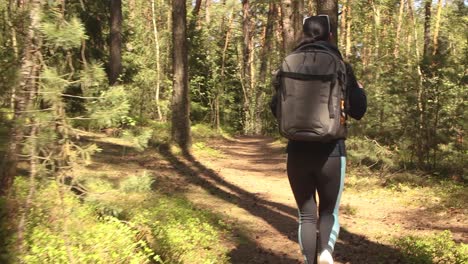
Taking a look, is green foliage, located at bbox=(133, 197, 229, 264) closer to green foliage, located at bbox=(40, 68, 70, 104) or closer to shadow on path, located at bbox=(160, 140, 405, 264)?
shadow on path, located at bbox=(160, 140, 405, 264)

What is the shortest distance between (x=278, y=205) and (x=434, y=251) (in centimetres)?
355

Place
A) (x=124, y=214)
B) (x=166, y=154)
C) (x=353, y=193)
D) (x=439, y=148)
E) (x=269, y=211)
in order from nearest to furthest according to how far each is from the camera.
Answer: (x=124, y=214) → (x=269, y=211) → (x=353, y=193) → (x=439, y=148) → (x=166, y=154)

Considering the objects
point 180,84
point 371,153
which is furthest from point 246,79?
point 371,153

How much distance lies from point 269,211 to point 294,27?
717 centimetres

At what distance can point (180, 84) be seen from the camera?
12.5 meters

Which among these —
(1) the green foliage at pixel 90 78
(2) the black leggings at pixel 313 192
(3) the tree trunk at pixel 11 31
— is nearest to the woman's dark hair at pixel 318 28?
(2) the black leggings at pixel 313 192

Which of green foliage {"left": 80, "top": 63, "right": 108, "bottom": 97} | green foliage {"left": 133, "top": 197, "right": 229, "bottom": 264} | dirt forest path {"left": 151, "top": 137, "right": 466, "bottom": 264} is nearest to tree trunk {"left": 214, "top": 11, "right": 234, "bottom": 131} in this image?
dirt forest path {"left": 151, "top": 137, "right": 466, "bottom": 264}

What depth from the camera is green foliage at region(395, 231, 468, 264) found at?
14.7 ft

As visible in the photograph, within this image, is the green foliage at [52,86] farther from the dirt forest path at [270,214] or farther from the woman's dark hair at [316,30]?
the dirt forest path at [270,214]

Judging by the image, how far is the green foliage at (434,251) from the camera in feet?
14.7

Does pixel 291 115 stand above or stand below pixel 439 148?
above

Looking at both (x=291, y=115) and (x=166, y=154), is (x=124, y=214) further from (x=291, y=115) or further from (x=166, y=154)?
(x=166, y=154)

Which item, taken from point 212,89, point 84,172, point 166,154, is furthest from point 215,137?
point 84,172

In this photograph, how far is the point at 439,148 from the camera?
977 centimetres
